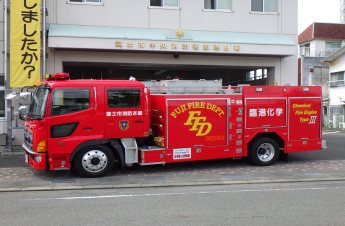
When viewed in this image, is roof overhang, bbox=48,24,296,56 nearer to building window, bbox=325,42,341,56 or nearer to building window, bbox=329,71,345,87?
building window, bbox=329,71,345,87

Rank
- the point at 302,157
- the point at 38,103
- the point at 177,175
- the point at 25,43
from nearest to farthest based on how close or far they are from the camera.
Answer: the point at 38,103
the point at 177,175
the point at 302,157
the point at 25,43

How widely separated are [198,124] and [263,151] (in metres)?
2.42

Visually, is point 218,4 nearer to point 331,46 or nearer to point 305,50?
point 331,46

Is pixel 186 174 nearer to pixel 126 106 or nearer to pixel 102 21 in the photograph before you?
pixel 126 106

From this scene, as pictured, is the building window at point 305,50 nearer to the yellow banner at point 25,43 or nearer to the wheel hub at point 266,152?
the wheel hub at point 266,152

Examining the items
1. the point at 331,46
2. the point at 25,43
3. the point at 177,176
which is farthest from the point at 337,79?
the point at 177,176

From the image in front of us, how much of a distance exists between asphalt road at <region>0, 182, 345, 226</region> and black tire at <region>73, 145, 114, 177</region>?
1459 millimetres

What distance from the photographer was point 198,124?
1238 centimetres

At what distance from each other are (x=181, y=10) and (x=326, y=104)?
1323 inches

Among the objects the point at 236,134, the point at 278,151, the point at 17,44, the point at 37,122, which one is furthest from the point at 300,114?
the point at 17,44

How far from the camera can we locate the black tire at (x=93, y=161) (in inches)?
437

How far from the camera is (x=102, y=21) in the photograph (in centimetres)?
1758

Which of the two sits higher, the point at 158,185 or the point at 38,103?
the point at 38,103

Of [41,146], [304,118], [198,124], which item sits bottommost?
[41,146]
